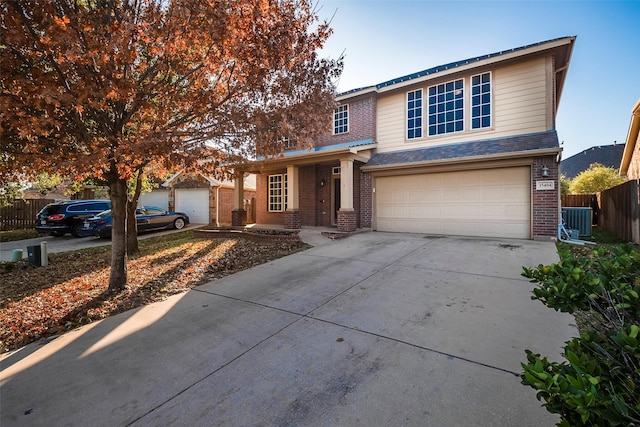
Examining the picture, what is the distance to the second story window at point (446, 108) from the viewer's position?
10562 millimetres

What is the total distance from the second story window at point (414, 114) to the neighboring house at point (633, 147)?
10.2 m

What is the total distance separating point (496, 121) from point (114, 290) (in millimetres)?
11764

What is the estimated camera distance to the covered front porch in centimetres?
1062

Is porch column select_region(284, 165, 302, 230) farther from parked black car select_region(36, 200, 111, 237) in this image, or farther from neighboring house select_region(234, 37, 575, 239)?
parked black car select_region(36, 200, 111, 237)

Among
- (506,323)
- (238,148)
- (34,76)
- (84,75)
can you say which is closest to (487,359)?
(506,323)

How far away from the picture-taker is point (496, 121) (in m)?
9.90

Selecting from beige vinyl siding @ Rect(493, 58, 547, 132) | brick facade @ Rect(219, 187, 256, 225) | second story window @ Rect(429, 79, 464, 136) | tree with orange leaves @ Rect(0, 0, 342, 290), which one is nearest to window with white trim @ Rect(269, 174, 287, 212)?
brick facade @ Rect(219, 187, 256, 225)

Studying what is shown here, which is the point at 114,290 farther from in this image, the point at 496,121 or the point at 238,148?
the point at 496,121

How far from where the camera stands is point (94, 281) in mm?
6195

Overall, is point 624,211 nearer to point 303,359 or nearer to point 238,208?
point 303,359

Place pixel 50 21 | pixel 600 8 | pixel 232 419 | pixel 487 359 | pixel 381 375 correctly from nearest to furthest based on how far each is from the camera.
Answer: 1. pixel 232 419
2. pixel 381 375
3. pixel 487 359
4. pixel 50 21
5. pixel 600 8

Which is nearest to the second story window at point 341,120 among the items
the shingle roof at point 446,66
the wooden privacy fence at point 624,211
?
the shingle roof at point 446,66

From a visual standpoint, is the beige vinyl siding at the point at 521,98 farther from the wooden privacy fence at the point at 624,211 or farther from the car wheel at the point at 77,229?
the car wheel at the point at 77,229

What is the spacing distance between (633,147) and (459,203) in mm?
14790
